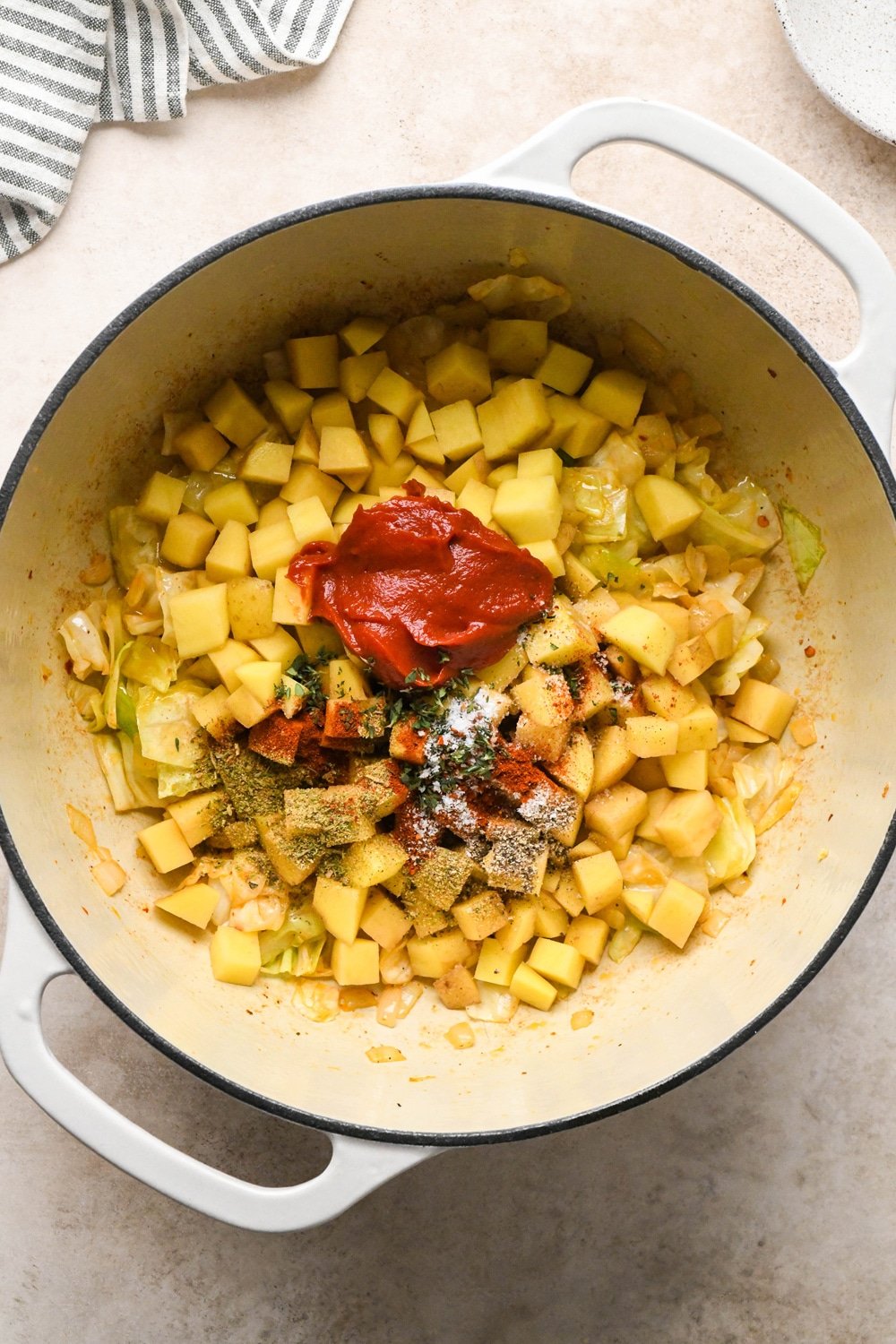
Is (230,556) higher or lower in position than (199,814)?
higher

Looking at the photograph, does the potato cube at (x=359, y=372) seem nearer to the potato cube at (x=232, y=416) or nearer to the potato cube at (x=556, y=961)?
the potato cube at (x=232, y=416)

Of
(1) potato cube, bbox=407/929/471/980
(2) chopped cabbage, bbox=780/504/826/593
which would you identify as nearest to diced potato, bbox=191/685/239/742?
(1) potato cube, bbox=407/929/471/980

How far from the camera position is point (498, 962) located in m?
2.19

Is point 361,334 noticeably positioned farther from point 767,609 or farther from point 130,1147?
point 130,1147

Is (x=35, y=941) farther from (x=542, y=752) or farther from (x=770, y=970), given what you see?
(x=770, y=970)

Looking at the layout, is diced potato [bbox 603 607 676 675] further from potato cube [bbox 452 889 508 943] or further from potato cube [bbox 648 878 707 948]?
potato cube [bbox 452 889 508 943]

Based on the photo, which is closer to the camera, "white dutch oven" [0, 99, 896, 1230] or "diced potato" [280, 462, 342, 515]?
"white dutch oven" [0, 99, 896, 1230]

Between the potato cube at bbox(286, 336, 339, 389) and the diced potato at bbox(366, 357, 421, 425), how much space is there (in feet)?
0.34

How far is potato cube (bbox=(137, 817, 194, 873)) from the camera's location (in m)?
2.16

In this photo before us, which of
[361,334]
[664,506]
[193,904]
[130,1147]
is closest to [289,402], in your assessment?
[361,334]

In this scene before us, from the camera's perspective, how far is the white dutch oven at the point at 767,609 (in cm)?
177

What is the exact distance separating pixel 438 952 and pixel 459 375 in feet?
4.05

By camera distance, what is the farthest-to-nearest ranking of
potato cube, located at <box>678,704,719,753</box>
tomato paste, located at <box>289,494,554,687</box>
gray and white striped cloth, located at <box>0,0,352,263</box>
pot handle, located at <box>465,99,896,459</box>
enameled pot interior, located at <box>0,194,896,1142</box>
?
gray and white striped cloth, located at <box>0,0,352,263</box>
potato cube, located at <box>678,704,719,753</box>
tomato paste, located at <box>289,494,554,687</box>
enameled pot interior, located at <box>0,194,896,1142</box>
pot handle, located at <box>465,99,896,459</box>

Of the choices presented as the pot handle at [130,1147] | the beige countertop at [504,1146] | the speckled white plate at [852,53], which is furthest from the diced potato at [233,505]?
the speckled white plate at [852,53]
